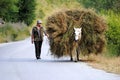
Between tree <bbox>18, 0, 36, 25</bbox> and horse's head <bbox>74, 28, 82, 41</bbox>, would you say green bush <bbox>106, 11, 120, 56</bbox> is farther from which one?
tree <bbox>18, 0, 36, 25</bbox>

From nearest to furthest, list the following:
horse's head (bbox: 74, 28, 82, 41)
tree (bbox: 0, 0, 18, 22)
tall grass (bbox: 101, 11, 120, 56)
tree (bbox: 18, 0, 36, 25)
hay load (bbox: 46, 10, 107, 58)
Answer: horse's head (bbox: 74, 28, 82, 41)
hay load (bbox: 46, 10, 107, 58)
tall grass (bbox: 101, 11, 120, 56)
tree (bbox: 0, 0, 18, 22)
tree (bbox: 18, 0, 36, 25)

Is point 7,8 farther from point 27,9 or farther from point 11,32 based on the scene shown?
point 27,9

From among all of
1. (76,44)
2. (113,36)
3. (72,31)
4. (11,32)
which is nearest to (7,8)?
(11,32)

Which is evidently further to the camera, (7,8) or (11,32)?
(7,8)

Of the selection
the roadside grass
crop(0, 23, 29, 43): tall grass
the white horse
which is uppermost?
the white horse

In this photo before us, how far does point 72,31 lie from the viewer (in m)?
24.3

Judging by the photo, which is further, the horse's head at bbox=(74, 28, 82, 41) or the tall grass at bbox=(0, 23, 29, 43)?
the tall grass at bbox=(0, 23, 29, 43)

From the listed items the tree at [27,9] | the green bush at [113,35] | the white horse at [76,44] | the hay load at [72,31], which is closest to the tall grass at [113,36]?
the green bush at [113,35]

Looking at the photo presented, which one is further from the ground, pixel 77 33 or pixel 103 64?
pixel 77 33

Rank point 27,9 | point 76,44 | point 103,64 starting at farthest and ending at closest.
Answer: point 27,9 → point 76,44 → point 103,64

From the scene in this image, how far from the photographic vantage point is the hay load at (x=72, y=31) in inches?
953

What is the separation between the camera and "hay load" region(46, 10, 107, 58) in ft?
79.5

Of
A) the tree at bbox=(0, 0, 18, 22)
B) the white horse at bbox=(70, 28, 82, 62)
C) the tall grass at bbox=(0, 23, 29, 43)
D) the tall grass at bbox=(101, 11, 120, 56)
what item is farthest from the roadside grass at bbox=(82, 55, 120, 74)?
the tree at bbox=(0, 0, 18, 22)

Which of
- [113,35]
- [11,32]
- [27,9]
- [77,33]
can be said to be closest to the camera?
[77,33]
